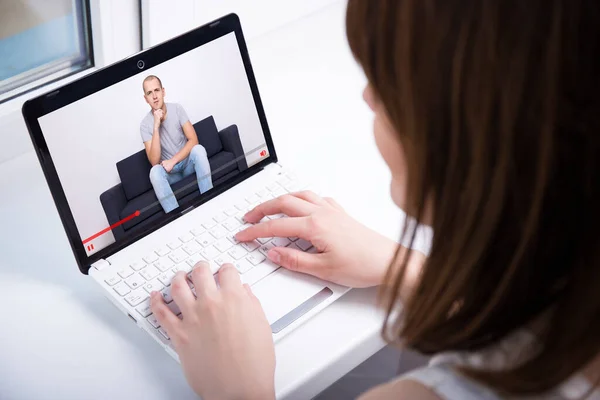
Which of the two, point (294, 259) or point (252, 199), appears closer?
point (294, 259)

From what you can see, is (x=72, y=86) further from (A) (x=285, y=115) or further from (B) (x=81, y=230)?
(A) (x=285, y=115)

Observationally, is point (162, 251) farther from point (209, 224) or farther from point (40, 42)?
point (40, 42)

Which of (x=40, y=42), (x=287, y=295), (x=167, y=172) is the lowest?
(x=287, y=295)

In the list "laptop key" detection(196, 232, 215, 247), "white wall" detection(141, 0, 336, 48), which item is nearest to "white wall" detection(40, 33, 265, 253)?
"laptop key" detection(196, 232, 215, 247)

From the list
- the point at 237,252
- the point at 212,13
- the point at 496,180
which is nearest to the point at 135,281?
the point at 237,252

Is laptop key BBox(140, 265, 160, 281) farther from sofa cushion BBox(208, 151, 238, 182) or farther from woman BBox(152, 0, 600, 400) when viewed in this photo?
woman BBox(152, 0, 600, 400)

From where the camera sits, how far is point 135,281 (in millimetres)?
744

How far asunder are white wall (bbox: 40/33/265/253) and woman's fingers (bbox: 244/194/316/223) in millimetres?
104

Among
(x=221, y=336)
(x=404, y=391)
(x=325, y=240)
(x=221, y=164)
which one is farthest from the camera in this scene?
(x=221, y=164)

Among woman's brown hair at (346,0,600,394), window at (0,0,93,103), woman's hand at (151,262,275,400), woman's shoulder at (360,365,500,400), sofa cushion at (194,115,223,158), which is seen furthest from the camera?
window at (0,0,93,103)

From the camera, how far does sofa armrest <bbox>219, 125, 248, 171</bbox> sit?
851 millimetres

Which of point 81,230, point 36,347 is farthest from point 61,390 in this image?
point 81,230

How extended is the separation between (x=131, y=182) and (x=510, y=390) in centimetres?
48

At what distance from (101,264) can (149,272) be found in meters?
0.06
